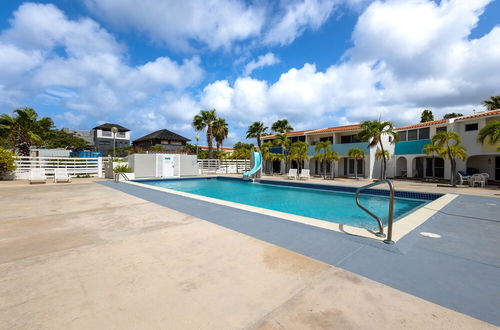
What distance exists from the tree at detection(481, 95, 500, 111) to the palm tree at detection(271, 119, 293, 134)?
2362 centimetres

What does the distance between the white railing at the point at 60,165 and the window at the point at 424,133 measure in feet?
102

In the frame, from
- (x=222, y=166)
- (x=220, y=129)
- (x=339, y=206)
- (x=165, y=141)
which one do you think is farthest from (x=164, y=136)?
(x=339, y=206)

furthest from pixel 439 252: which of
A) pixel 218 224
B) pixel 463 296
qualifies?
pixel 218 224

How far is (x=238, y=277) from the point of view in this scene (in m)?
2.75

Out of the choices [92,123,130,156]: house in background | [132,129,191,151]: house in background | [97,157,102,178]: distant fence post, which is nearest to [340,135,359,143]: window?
[97,157,102,178]: distant fence post

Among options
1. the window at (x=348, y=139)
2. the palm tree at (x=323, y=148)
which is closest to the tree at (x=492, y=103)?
the window at (x=348, y=139)

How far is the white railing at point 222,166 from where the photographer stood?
88.2ft

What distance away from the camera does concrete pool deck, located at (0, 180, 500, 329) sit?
2.03 m

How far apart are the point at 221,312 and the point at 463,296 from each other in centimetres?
261

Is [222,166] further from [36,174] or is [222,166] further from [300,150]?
[36,174]

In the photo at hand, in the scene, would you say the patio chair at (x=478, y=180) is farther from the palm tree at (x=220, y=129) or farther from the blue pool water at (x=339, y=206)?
the palm tree at (x=220, y=129)

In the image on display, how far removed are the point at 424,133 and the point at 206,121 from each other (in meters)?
25.7

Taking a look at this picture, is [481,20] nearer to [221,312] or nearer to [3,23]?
[221,312]

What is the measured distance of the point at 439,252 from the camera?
3557 mm
